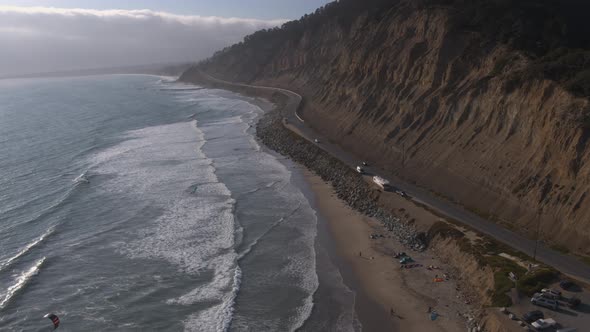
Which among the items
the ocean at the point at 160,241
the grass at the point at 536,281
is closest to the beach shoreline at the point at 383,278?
the ocean at the point at 160,241

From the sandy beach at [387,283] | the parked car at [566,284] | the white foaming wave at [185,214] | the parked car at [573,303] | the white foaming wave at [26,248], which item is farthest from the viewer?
the white foaming wave at [26,248]

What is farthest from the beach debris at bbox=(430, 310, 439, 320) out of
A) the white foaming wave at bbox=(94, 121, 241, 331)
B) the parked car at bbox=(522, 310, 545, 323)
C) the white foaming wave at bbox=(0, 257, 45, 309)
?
the white foaming wave at bbox=(0, 257, 45, 309)

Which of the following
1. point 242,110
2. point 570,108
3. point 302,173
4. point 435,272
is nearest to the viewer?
point 435,272

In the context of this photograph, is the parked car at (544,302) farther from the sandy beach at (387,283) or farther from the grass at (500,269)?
the sandy beach at (387,283)

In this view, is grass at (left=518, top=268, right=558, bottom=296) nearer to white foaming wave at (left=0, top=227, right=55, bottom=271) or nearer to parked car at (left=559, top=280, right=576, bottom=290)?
parked car at (left=559, top=280, right=576, bottom=290)

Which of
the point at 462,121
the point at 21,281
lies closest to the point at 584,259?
the point at 462,121

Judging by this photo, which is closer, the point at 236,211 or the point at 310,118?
the point at 236,211

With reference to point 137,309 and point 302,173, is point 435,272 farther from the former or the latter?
point 302,173

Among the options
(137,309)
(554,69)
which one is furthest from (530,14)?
(137,309)
